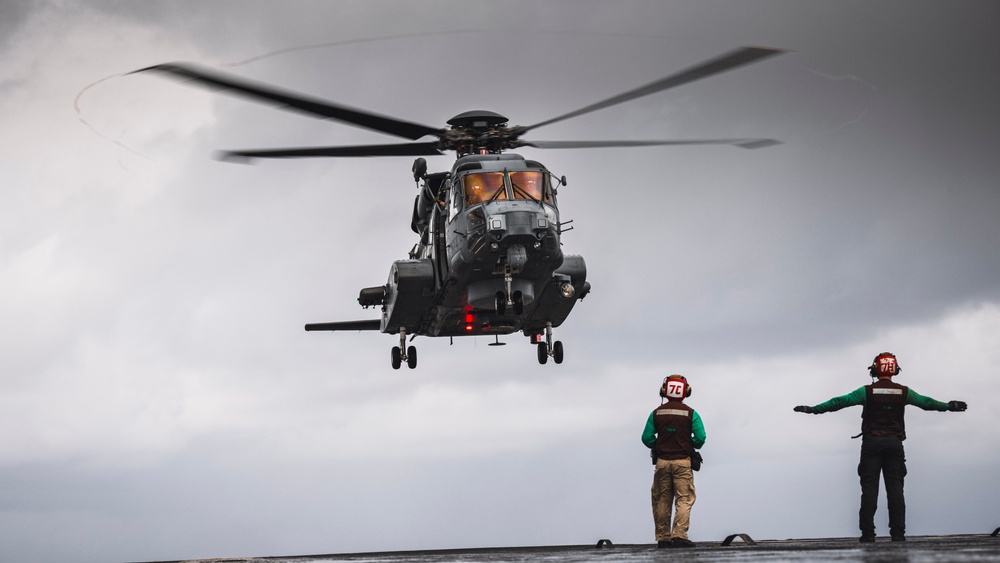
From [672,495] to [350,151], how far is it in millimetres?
11737

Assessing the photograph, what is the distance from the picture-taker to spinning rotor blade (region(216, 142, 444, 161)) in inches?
896

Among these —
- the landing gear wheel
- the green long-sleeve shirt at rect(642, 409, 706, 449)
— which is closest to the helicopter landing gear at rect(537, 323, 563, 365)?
the landing gear wheel

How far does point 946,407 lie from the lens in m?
14.9

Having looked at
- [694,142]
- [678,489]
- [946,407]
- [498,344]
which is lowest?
[678,489]

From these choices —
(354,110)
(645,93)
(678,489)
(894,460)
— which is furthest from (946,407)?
(354,110)

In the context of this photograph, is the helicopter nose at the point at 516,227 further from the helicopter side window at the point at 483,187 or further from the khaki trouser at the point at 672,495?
the khaki trouser at the point at 672,495

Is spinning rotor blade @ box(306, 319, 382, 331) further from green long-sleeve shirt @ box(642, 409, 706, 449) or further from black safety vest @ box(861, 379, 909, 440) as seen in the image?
black safety vest @ box(861, 379, 909, 440)

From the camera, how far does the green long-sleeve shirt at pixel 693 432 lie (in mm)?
14852

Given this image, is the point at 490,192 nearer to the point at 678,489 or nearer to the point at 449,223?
the point at 449,223

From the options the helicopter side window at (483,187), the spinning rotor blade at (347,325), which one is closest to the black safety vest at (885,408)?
the helicopter side window at (483,187)

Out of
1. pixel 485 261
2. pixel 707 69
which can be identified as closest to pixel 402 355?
pixel 485 261

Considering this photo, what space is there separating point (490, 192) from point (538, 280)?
2.13m

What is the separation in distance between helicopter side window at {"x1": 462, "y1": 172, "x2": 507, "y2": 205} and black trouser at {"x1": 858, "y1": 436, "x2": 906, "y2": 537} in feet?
34.5

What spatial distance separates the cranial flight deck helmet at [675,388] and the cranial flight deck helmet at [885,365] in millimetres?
2475
